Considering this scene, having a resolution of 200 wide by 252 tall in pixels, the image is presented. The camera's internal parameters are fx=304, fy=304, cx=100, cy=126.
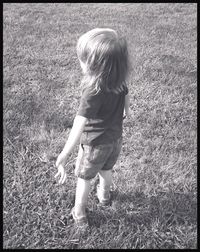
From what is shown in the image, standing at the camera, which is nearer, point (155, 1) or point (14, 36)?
point (14, 36)

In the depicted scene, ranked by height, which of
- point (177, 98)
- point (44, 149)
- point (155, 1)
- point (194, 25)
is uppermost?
point (155, 1)

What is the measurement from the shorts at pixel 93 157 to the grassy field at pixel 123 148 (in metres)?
0.51

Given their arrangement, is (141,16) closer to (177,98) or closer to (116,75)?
(177,98)

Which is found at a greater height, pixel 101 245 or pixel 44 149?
pixel 44 149

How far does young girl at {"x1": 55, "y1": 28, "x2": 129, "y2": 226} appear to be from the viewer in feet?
5.54

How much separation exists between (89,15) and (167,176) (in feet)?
15.6

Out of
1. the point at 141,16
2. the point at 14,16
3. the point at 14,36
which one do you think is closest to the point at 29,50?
the point at 14,36

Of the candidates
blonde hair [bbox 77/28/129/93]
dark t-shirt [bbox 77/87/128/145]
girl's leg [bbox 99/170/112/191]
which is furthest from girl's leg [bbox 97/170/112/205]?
blonde hair [bbox 77/28/129/93]

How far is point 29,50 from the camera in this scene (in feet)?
16.0

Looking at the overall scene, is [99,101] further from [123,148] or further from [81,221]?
[123,148]

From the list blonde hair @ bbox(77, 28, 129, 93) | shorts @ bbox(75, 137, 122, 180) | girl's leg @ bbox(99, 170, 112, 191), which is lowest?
girl's leg @ bbox(99, 170, 112, 191)

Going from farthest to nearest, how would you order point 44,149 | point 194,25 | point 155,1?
1. point 155,1
2. point 194,25
3. point 44,149

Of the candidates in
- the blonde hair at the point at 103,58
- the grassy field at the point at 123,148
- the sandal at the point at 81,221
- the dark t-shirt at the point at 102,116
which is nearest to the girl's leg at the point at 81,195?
the sandal at the point at 81,221

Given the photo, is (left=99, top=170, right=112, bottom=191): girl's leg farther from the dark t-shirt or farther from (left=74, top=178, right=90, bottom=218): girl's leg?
the dark t-shirt
